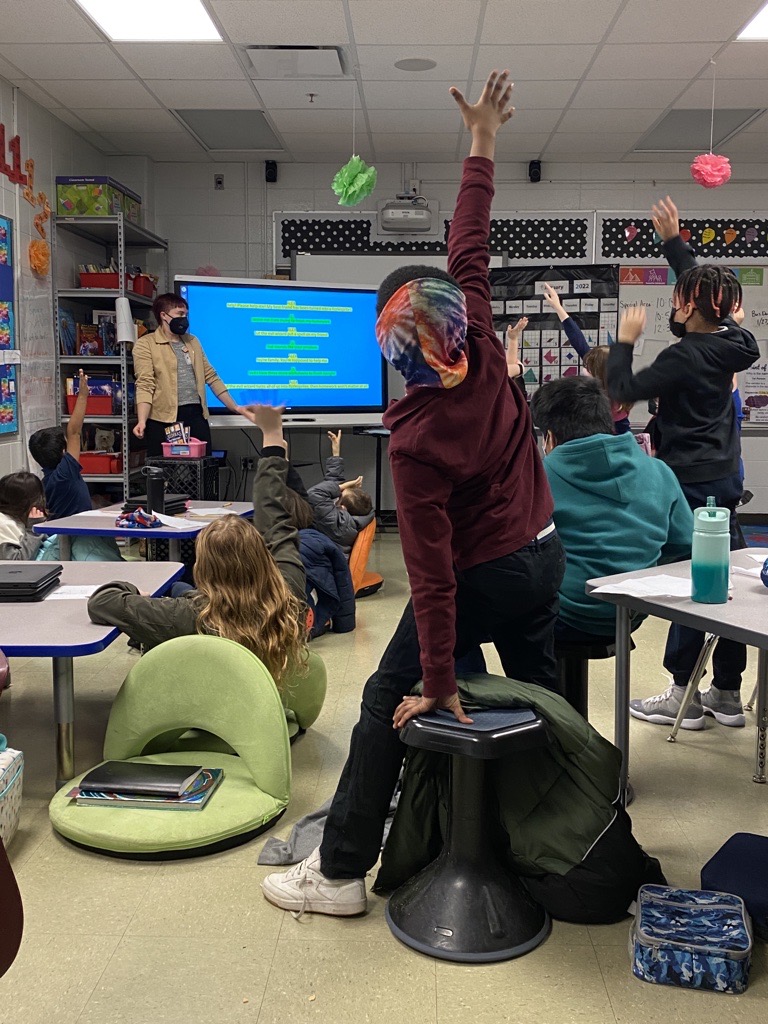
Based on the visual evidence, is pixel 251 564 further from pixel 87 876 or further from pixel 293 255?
pixel 293 255

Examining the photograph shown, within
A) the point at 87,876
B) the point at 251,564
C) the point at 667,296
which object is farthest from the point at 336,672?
the point at 667,296

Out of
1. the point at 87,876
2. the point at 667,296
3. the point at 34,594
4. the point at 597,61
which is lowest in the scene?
the point at 87,876

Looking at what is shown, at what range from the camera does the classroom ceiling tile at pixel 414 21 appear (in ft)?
14.7

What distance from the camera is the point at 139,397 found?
6.30 meters

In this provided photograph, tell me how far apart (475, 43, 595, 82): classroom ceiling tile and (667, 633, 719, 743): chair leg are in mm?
3517

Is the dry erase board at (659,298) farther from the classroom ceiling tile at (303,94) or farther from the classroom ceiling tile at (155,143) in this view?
the classroom ceiling tile at (155,143)

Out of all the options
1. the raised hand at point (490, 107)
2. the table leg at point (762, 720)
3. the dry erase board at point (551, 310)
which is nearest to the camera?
the raised hand at point (490, 107)

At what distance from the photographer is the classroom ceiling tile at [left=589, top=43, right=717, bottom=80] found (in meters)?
5.04

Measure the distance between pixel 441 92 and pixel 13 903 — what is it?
576 cm

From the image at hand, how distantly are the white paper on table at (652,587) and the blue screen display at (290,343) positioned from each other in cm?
480

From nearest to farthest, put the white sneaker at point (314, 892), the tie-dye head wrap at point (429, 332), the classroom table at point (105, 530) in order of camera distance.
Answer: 1. the tie-dye head wrap at point (429, 332)
2. the white sneaker at point (314, 892)
3. the classroom table at point (105, 530)

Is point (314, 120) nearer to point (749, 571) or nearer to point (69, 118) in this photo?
point (69, 118)

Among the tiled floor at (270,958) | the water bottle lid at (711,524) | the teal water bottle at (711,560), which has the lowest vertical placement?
the tiled floor at (270,958)

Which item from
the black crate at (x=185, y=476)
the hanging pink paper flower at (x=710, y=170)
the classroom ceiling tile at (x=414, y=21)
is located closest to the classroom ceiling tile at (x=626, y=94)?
the hanging pink paper flower at (x=710, y=170)
